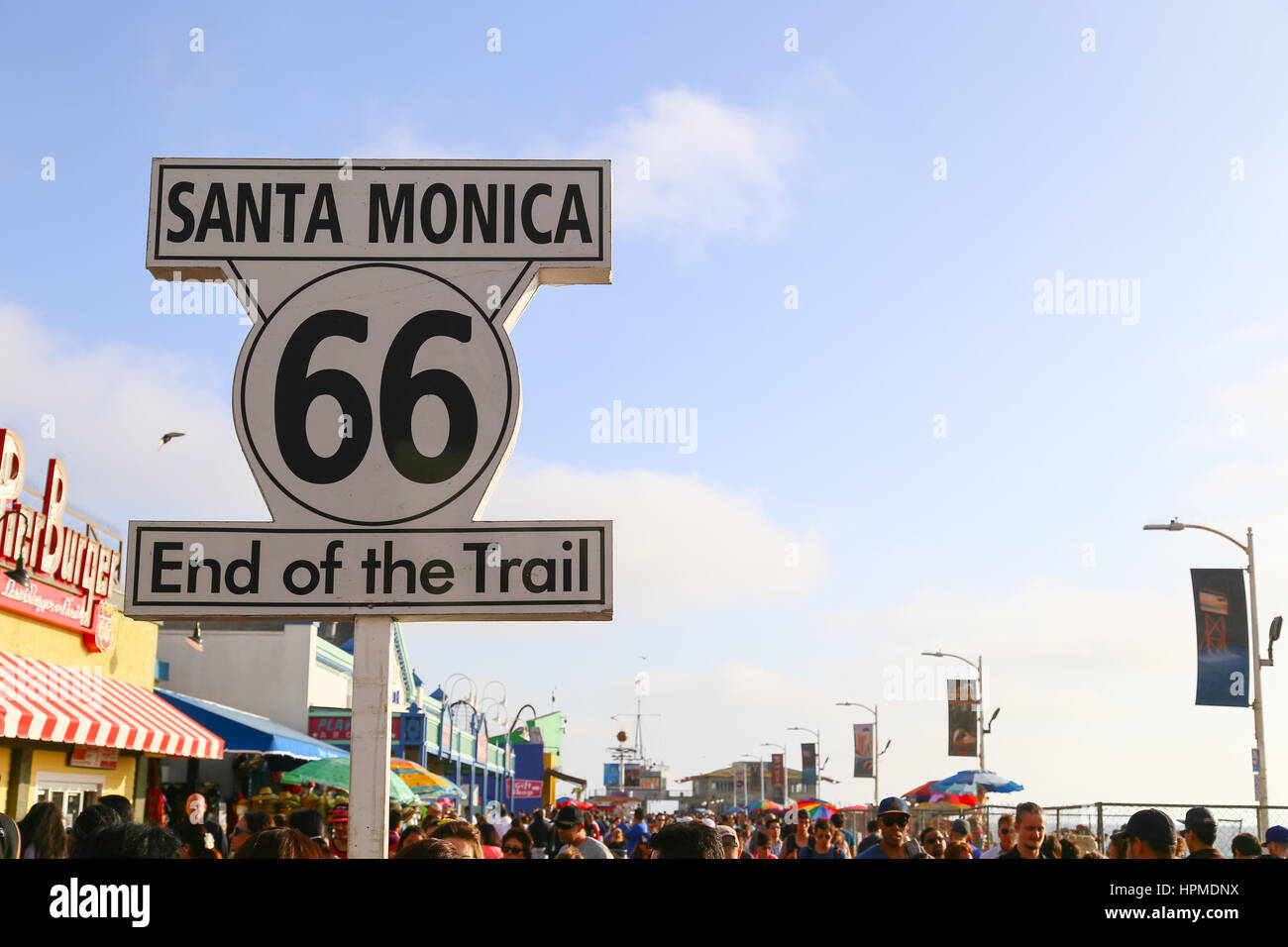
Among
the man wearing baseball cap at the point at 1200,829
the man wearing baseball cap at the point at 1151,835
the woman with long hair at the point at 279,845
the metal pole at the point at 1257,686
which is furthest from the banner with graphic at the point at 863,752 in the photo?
the woman with long hair at the point at 279,845

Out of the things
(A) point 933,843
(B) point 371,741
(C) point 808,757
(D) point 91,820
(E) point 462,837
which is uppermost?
(B) point 371,741

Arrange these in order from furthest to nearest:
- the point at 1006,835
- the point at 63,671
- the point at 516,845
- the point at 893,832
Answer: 1. the point at 63,671
2. the point at 516,845
3. the point at 1006,835
4. the point at 893,832

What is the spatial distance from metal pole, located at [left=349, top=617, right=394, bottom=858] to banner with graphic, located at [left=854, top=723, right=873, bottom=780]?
56.3 m

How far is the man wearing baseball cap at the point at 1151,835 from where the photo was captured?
215 inches

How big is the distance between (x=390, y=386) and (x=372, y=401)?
0.22 feet

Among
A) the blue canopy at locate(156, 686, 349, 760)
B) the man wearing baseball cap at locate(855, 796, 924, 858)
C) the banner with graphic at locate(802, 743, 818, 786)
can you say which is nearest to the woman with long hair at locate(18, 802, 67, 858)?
the man wearing baseball cap at locate(855, 796, 924, 858)

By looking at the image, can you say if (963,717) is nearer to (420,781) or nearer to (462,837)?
(420,781)

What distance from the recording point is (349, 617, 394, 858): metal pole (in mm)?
3273

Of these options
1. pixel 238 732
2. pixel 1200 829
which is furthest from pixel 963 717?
pixel 1200 829

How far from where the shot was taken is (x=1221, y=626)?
21.7 m

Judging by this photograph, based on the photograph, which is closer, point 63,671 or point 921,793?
point 63,671

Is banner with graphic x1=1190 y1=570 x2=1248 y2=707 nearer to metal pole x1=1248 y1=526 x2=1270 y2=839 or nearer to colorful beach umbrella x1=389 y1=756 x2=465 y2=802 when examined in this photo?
metal pole x1=1248 y1=526 x2=1270 y2=839
